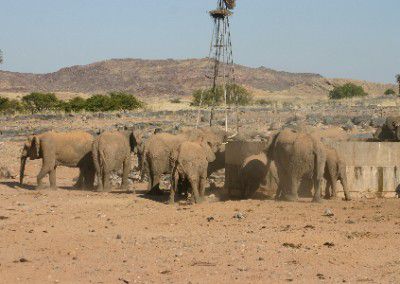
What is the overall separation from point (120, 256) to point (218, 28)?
18.7 metres

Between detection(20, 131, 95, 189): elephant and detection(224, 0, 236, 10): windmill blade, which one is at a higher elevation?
detection(224, 0, 236, 10): windmill blade

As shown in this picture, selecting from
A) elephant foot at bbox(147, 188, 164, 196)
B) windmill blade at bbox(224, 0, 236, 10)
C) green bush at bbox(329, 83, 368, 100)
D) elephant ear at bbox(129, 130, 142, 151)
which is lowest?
elephant foot at bbox(147, 188, 164, 196)

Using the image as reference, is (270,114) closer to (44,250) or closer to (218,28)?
(218,28)

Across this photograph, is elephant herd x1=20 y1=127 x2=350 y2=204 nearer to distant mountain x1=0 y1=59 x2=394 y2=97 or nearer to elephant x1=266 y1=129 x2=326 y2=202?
elephant x1=266 y1=129 x2=326 y2=202

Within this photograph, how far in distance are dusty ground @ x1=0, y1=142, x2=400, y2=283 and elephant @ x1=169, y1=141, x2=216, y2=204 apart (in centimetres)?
48

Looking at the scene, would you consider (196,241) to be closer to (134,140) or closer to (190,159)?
(190,159)

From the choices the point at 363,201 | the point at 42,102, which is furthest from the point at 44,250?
the point at 42,102

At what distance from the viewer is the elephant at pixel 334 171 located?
17719 millimetres

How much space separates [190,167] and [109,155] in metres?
3.94

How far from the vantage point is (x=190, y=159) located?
57.9 feet

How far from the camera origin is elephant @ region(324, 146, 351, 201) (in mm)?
17719

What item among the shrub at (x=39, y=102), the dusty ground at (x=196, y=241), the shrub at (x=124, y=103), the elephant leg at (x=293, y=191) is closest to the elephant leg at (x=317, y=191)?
Result: the dusty ground at (x=196, y=241)

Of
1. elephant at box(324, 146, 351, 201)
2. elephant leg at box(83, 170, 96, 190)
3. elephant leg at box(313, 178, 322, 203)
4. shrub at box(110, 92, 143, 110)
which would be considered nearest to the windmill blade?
elephant leg at box(83, 170, 96, 190)

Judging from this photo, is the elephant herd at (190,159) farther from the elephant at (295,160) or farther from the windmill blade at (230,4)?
the windmill blade at (230,4)
